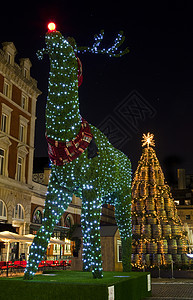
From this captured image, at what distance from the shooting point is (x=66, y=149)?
8.03 metres

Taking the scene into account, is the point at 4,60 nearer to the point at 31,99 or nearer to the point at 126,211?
the point at 31,99

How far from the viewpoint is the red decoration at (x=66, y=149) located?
8031 millimetres

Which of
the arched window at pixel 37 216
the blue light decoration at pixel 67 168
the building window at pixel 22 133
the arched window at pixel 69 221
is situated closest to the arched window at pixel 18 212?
the arched window at pixel 37 216

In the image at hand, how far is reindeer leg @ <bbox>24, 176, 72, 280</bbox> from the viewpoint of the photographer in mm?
7910

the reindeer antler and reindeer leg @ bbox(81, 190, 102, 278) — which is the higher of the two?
the reindeer antler

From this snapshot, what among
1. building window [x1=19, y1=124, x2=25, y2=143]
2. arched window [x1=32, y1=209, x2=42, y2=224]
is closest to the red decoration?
building window [x1=19, y1=124, x2=25, y2=143]

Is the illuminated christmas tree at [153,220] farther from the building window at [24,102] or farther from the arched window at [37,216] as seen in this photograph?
the building window at [24,102]

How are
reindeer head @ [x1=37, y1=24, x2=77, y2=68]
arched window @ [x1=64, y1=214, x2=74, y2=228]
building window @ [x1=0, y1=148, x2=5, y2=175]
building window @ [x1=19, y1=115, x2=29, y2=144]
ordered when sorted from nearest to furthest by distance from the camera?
reindeer head @ [x1=37, y1=24, x2=77, y2=68] → building window @ [x1=0, y1=148, x2=5, y2=175] → building window @ [x1=19, y1=115, x2=29, y2=144] → arched window @ [x1=64, y1=214, x2=74, y2=228]

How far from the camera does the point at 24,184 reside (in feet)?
94.6

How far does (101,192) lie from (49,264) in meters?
17.6

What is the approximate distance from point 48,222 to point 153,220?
46.0 ft

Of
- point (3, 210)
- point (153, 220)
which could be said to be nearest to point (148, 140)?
point (153, 220)

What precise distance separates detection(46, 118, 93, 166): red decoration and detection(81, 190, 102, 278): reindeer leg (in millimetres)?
863

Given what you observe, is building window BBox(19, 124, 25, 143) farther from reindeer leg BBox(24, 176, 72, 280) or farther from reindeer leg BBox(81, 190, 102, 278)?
reindeer leg BBox(81, 190, 102, 278)
